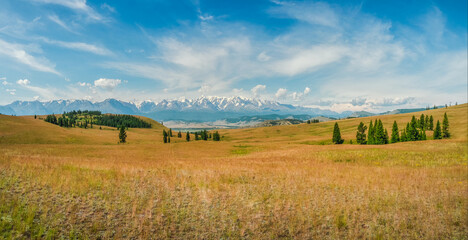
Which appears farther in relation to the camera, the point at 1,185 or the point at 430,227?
the point at 1,185

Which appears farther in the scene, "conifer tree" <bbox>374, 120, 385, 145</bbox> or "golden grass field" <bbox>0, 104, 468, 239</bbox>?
"conifer tree" <bbox>374, 120, 385, 145</bbox>

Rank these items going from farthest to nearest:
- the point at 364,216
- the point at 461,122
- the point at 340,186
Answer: the point at 461,122 → the point at 340,186 → the point at 364,216

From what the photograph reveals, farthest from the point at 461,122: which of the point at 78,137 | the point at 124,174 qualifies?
the point at 78,137

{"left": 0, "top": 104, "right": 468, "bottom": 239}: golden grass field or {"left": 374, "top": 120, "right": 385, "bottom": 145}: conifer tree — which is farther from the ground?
{"left": 0, "top": 104, "right": 468, "bottom": 239}: golden grass field

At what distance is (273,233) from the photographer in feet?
19.5

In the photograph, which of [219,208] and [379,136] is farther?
[379,136]

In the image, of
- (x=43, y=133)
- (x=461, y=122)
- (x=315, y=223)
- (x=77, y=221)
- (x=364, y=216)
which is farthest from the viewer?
(x=461, y=122)

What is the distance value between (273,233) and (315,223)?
5.22ft

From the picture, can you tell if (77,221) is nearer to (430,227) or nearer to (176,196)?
(176,196)

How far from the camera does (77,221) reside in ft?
18.9

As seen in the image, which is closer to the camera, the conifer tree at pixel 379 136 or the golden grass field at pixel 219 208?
the golden grass field at pixel 219 208

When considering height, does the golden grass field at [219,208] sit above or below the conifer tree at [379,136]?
above

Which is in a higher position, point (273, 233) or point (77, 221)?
point (77, 221)

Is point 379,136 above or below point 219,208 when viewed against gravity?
below
